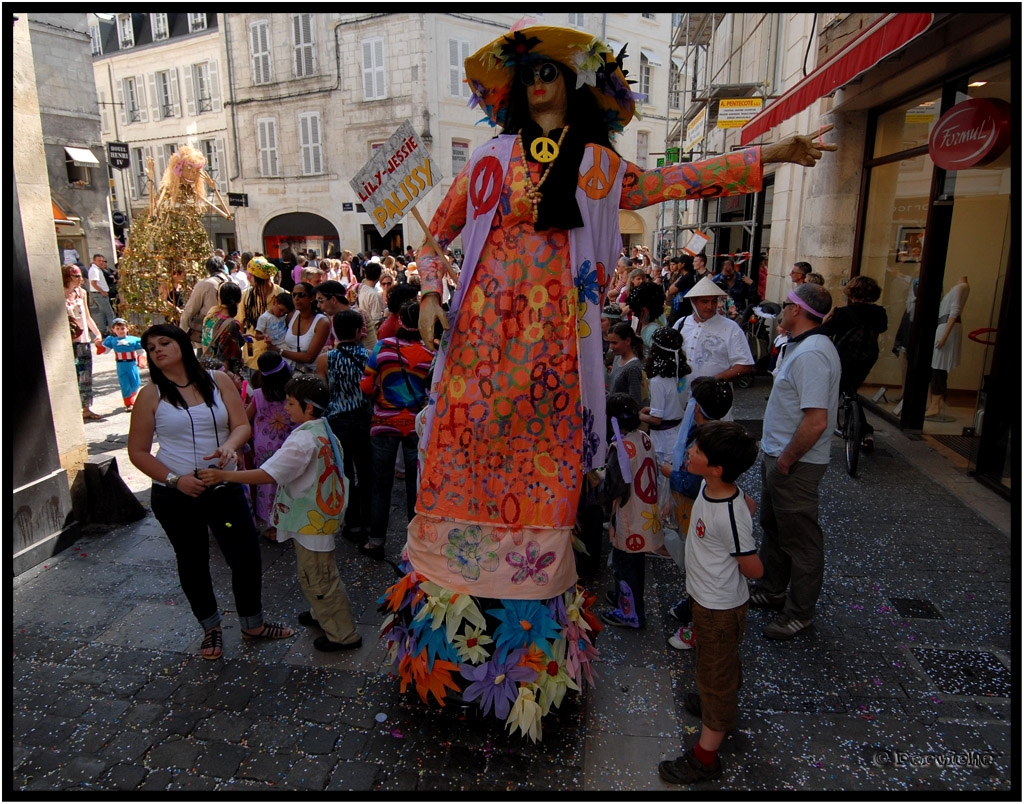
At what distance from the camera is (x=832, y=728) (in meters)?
2.70

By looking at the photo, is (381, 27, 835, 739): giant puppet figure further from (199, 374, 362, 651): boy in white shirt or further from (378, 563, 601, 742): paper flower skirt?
(199, 374, 362, 651): boy in white shirt

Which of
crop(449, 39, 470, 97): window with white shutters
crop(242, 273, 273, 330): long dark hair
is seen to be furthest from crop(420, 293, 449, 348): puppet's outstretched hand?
crop(449, 39, 470, 97): window with white shutters

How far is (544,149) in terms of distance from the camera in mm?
2521

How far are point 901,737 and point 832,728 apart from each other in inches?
10.2

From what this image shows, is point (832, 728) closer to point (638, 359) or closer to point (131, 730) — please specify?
point (638, 359)

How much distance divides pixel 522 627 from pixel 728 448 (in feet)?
3.49

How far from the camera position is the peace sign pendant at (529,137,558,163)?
2.52 m

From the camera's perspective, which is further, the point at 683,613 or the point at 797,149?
the point at 683,613

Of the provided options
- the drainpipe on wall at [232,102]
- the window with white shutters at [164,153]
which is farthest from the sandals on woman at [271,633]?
the window with white shutters at [164,153]

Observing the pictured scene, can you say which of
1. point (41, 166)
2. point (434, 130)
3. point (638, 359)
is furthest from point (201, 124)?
point (638, 359)

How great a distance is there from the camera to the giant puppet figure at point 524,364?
99.6 inches

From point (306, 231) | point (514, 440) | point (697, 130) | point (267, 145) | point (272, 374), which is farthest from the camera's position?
point (306, 231)

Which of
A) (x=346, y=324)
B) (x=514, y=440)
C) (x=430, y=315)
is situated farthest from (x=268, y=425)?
(x=514, y=440)

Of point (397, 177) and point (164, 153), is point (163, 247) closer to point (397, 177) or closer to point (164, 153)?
point (397, 177)
